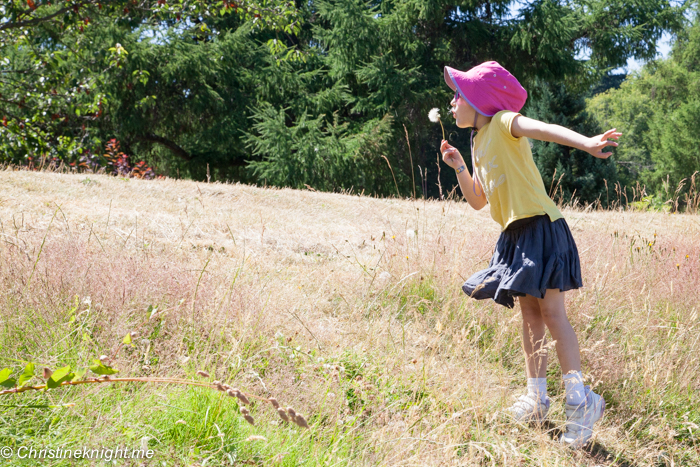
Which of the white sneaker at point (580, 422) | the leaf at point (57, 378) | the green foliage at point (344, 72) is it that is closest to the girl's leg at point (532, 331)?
the white sneaker at point (580, 422)

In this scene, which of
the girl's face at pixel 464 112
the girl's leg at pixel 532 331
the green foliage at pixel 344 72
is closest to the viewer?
the girl's leg at pixel 532 331

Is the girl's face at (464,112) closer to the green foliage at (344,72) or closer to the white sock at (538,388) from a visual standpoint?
the white sock at (538,388)

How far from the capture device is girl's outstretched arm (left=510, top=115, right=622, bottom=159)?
199cm

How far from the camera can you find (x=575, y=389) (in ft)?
7.72

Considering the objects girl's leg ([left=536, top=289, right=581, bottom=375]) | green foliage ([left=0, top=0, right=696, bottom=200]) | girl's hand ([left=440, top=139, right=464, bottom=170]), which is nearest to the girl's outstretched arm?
girl's hand ([left=440, top=139, right=464, bottom=170])

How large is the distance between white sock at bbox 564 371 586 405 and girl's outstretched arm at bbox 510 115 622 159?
97 cm

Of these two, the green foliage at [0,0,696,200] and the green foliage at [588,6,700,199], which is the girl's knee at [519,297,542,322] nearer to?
the green foliage at [0,0,696,200]

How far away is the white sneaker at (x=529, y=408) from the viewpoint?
2463 millimetres

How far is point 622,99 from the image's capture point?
40.3 metres

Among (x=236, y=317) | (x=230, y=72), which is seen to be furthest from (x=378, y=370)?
(x=230, y=72)

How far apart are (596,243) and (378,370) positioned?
290 cm

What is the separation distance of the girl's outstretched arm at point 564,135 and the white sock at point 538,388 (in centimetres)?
110

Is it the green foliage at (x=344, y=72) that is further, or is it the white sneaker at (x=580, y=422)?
the green foliage at (x=344, y=72)

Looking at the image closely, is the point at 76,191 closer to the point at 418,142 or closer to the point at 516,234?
the point at 516,234
